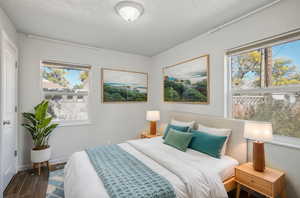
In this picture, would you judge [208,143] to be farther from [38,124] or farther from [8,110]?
[8,110]

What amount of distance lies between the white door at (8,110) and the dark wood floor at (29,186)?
0.10m

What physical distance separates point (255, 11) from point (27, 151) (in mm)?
4510

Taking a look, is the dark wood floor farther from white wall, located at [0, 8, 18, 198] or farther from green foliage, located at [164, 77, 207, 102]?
green foliage, located at [164, 77, 207, 102]

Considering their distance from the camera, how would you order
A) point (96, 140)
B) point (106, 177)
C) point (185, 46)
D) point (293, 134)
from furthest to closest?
point (96, 140)
point (185, 46)
point (293, 134)
point (106, 177)

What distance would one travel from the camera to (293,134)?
178cm

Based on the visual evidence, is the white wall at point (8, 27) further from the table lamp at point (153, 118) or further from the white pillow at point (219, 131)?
the white pillow at point (219, 131)

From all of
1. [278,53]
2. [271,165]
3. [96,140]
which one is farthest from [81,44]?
[271,165]

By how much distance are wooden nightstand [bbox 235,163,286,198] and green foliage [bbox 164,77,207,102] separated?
4.38 ft

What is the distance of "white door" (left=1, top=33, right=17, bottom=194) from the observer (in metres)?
2.04

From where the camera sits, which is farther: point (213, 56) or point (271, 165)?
point (213, 56)

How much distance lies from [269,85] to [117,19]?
7.95 feet

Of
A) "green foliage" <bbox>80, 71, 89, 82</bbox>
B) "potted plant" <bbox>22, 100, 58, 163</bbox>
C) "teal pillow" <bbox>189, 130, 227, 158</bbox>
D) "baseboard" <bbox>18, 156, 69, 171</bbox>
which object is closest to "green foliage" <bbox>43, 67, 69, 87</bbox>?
"green foliage" <bbox>80, 71, 89, 82</bbox>

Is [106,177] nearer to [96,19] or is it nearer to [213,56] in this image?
[96,19]

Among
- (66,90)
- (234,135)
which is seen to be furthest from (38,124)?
(234,135)
